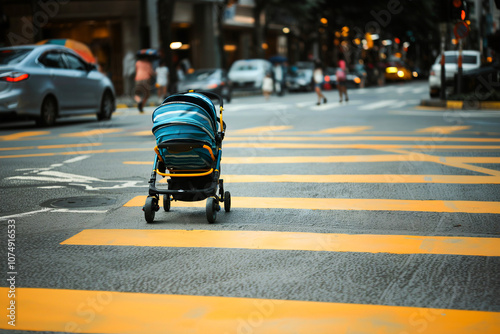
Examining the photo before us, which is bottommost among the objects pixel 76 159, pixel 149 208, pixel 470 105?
pixel 470 105

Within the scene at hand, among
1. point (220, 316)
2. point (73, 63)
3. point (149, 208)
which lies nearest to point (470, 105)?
point (73, 63)

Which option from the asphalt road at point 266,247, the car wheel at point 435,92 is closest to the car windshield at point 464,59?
the car wheel at point 435,92

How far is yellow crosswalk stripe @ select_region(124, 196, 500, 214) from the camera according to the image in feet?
22.0

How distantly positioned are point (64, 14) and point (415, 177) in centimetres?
2909

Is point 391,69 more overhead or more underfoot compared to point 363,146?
more underfoot

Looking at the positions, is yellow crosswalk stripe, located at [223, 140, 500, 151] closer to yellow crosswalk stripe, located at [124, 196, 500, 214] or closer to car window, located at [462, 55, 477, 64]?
yellow crosswalk stripe, located at [124, 196, 500, 214]

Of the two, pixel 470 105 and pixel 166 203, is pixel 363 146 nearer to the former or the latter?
pixel 166 203

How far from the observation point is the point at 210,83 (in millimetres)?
28609

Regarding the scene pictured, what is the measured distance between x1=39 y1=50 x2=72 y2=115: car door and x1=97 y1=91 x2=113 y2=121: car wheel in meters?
1.75

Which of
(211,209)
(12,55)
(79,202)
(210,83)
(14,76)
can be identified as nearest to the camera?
(211,209)

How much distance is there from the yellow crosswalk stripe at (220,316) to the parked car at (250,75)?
1261 inches

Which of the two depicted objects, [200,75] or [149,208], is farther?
[200,75]

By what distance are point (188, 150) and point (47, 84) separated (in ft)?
33.8

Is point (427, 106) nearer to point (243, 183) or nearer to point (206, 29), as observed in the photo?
point (243, 183)
